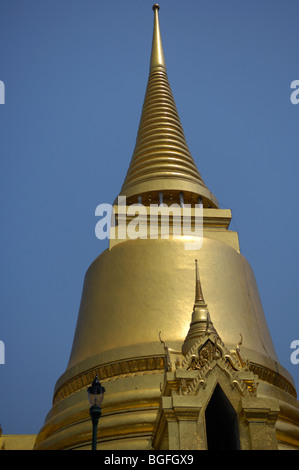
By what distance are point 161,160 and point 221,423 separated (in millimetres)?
11301

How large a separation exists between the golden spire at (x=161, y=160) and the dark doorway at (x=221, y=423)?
9304 mm

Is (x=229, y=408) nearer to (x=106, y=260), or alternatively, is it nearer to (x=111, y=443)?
(x=111, y=443)

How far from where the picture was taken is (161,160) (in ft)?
66.2

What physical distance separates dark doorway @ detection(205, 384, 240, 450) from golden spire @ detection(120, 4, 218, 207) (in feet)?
30.5

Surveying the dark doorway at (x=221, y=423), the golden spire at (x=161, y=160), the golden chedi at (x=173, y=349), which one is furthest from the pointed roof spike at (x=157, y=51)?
the dark doorway at (x=221, y=423)

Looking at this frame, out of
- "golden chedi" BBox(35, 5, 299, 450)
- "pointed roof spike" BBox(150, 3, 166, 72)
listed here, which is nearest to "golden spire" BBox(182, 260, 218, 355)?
"golden chedi" BBox(35, 5, 299, 450)

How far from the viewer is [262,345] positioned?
14758 mm

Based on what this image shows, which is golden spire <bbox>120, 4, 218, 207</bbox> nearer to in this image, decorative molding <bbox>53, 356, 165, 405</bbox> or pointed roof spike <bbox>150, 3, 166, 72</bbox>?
pointed roof spike <bbox>150, 3, 166, 72</bbox>

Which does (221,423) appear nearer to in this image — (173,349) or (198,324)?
(198,324)

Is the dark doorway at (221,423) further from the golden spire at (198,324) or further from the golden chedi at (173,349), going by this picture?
the golden spire at (198,324)

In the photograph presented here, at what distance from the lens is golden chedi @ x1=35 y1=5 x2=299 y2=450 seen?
9961 mm
